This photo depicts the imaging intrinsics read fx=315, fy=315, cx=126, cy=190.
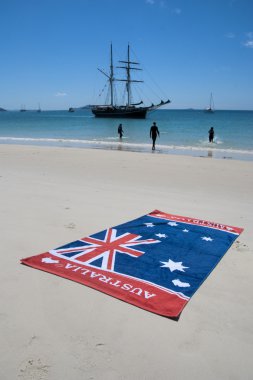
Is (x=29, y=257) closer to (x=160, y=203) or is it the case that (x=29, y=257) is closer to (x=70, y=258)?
(x=70, y=258)

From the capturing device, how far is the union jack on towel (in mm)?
3230

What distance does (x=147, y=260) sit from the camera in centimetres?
395

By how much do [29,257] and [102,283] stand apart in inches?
44.6

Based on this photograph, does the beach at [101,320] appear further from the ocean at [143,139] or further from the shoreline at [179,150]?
the ocean at [143,139]

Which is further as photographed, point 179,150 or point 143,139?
point 143,139

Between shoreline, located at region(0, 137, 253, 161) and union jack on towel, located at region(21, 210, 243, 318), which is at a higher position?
shoreline, located at region(0, 137, 253, 161)

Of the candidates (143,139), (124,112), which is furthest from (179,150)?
(124,112)

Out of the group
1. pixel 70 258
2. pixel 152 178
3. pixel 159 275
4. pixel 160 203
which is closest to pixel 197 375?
pixel 159 275

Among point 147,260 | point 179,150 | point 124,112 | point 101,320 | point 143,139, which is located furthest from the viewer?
point 124,112

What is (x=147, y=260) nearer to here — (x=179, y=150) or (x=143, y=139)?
(x=179, y=150)

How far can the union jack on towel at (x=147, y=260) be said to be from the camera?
10.6 feet

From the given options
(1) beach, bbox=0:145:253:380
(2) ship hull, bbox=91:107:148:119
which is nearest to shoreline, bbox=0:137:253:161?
(1) beach, bbox=0:145:253:380

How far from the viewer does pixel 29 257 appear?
156 inches

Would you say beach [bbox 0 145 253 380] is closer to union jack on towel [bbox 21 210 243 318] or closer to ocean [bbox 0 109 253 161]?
union jack on towel [bbox 21 210 243 318]
